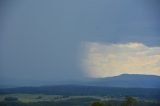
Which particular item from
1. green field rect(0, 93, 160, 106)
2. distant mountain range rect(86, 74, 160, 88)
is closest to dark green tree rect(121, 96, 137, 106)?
green field rect(0, 93, 160, 106)

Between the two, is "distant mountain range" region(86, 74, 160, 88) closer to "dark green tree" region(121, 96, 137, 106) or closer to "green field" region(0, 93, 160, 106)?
"green field" region(0, 93, 160, 106)

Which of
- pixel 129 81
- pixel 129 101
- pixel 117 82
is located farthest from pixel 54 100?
pixel 129 81

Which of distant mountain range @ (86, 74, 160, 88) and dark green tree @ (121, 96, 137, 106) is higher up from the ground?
distant mountain range @ (86, 74, 160, 88)

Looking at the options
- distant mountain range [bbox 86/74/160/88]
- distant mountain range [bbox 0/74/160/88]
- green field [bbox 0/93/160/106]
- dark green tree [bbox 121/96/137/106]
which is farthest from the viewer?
distant mountain range [bbox 86/74/160/88]

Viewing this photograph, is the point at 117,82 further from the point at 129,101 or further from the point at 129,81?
the point at 129,101

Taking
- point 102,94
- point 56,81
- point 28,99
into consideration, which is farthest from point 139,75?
point 28,99

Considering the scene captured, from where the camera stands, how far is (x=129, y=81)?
9.41 m

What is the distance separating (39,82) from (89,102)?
3.84 ft

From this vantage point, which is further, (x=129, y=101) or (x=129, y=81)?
(x=129, y=81)

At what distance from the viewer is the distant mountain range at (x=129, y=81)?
29.4ft

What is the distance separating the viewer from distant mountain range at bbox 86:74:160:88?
8.96 meters

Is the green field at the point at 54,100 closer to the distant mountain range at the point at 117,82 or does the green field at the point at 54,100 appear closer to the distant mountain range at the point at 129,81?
the distant mountain range at the point at 117,82

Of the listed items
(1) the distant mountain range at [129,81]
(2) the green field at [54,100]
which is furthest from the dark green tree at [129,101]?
(1) the distant mountain range at [129,81]

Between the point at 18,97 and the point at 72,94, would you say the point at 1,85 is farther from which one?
the point at 72,94
